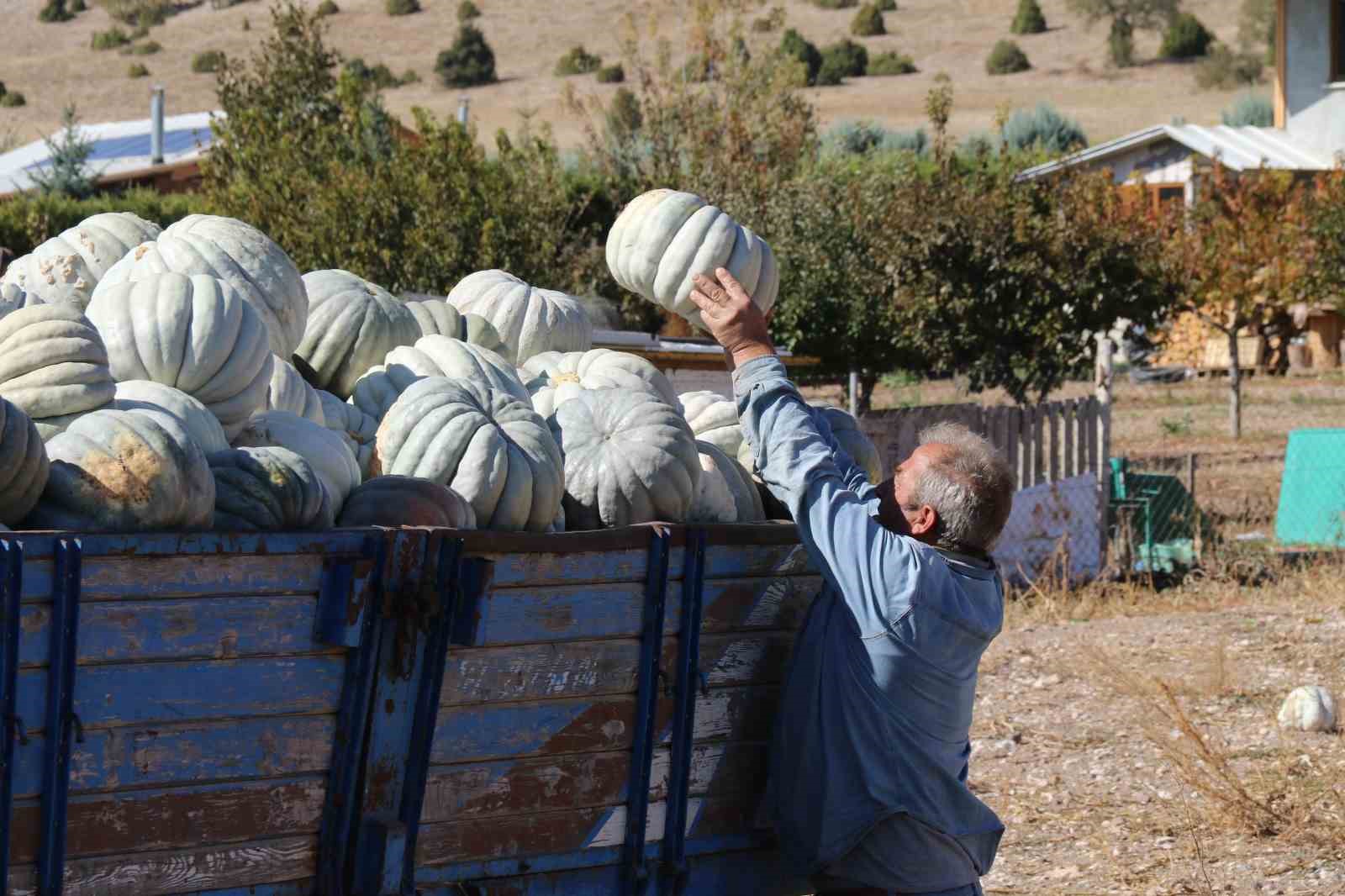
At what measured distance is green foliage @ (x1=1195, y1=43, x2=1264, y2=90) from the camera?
221 feet

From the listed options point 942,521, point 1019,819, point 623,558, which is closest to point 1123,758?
point 1019,819

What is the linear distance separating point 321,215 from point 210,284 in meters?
11.5

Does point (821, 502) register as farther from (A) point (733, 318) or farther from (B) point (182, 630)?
(B) point (182, 630)

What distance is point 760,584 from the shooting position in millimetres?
3807

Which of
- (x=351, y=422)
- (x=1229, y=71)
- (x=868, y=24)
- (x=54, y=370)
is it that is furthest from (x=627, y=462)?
(x=868, y=24)

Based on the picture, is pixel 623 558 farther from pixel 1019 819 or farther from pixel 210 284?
pixel 1019 819

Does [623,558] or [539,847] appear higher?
[623,558]

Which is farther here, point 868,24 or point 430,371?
point 868,24

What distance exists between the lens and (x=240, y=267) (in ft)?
15.4

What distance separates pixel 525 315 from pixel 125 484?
102 inches

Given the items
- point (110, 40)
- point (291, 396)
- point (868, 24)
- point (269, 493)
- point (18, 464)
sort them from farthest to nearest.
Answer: point (110, 40) → point (868, 24) → point (291, 396) → point (269, 493) → point (18, 464)

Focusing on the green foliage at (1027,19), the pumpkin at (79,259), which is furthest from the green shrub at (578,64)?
the pumpkin at (79,259)

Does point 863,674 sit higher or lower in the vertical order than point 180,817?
higher

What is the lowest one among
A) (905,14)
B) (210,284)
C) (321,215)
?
(210,284)
